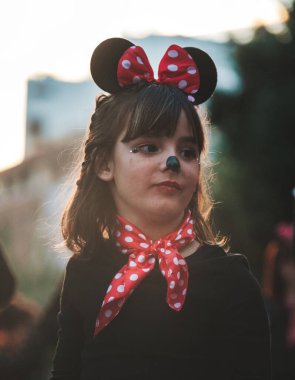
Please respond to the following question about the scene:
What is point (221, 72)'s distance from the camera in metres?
30.5

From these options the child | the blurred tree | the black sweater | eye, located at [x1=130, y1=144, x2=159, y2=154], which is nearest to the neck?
the child

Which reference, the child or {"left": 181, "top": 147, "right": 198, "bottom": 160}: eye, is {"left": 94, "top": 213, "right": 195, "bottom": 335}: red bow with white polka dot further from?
{"left": 181, "top": 147, "right": 198, "bottom": 160}: eye

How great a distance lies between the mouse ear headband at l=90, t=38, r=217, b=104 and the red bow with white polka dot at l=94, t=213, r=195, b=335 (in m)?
0.48

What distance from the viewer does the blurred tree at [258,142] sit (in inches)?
695

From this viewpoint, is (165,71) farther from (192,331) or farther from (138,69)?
(192,331)

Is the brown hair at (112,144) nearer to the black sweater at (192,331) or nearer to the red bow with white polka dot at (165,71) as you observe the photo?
the red bow with white polka dot at (165,71)

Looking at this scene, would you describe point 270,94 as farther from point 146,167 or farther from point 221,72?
point 146,167

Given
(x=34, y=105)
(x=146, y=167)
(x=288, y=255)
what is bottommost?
(x=34, y=105)

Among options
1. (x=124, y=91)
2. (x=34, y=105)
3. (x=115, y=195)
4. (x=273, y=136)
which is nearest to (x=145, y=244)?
(x=115, y=195)

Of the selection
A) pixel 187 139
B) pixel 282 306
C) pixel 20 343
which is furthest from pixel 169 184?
pixel 20 343

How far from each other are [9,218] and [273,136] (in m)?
14.3

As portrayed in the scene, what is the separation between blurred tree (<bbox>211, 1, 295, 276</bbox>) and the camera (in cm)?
1764

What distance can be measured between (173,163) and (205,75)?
503 mm

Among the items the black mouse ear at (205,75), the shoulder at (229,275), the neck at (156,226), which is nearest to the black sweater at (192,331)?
the shoulder at (229,275)
